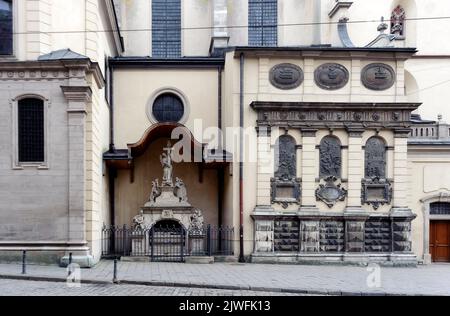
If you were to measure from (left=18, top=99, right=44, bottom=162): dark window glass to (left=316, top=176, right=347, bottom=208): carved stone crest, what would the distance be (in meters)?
10.7

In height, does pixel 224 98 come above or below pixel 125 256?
above

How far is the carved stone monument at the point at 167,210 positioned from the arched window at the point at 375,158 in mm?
7079

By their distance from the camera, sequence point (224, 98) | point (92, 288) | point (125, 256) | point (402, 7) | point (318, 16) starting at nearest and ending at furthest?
point (92, 288)
point (125, 256)
point (224, 98)
point (318, 16)
point (402, 7)

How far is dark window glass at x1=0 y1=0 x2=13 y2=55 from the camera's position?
1933cm

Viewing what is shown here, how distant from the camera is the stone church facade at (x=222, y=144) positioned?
19.2 meters

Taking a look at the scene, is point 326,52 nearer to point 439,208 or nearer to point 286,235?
point 286,235

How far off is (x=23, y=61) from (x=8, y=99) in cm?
136

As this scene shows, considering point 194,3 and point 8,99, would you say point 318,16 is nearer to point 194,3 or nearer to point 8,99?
point 194,3

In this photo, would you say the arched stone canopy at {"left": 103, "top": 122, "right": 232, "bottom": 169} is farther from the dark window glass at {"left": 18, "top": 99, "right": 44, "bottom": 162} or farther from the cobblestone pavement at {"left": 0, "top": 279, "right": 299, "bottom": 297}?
the cobblestone pavement at {"left": 0, "top": 279, "right": 299, "bottom": 297}

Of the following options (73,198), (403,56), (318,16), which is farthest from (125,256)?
(318,16)

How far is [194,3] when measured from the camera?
3130 cm

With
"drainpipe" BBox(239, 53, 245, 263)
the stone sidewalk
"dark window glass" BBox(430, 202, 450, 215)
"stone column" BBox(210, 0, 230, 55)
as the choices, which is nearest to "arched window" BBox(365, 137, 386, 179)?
the stone sidewalk

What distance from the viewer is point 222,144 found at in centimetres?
2481

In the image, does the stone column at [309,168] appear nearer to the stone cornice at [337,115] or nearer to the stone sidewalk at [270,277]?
the stone cornice at [337,115]
